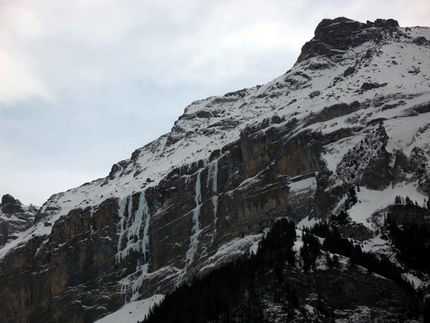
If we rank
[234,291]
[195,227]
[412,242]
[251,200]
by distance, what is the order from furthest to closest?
[195,227], [251,200], [412,242], [234,291]

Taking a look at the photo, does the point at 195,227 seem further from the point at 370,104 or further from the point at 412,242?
the point at 412,242

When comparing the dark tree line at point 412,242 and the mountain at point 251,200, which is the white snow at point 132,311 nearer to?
the mountain at point 251,200

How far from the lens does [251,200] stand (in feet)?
479

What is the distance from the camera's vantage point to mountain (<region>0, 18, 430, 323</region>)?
119125 mm

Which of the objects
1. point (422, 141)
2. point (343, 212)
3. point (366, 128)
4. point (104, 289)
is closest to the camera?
point (343, 212)

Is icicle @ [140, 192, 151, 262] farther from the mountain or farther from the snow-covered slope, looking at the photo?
the snow-covered slope

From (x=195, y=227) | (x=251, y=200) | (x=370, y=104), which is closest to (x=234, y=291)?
(x=251, y=200)

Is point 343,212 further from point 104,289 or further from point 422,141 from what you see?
point 104,289

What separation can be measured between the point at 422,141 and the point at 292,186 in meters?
26.1

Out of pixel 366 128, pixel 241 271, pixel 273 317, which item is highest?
pixel 366 128

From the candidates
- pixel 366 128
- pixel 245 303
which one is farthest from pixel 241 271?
pixel 366 128

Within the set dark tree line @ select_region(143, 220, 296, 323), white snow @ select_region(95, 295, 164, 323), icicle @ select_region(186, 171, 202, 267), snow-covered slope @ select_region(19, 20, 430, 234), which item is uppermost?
snow-covered slope @ select_region(19, 20, 430, 234)

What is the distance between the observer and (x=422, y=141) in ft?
408

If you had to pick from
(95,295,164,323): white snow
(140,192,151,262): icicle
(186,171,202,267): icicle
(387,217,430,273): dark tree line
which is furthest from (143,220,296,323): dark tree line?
(140,192,151,262): icicle
